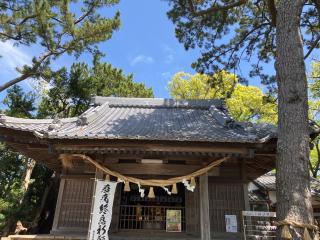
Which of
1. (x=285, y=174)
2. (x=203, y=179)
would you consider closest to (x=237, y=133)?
(x=203, y=179)

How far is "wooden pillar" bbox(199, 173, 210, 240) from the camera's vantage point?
303 inches

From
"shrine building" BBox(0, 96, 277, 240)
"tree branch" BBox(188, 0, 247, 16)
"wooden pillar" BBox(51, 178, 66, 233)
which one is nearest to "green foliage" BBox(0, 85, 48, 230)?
"shrine building" BBox(0, 96, 277, 240)

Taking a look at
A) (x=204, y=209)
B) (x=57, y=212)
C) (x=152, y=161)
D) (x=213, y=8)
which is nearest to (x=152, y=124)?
(x=152, y=161)

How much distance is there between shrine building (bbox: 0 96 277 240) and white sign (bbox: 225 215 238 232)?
0.03 metres

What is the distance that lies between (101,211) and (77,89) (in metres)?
13.6

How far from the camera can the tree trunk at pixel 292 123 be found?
18.6 feet

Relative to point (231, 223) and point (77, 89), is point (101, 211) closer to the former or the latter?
point (231, 223)

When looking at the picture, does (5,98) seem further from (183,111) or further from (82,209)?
(82,209)

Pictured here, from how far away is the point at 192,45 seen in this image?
40.8 ft

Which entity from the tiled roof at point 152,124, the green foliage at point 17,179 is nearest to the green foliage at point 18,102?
the green foliage at point 17,179

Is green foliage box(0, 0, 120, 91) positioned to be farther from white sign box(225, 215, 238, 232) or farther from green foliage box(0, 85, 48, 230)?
white sign box(225, 215, 238, 232)

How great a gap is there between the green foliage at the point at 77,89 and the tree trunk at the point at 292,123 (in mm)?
12785

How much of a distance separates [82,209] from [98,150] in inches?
75.7

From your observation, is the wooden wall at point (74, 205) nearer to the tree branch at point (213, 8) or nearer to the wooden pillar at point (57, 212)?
the wooden pillar at point (57, 212)
